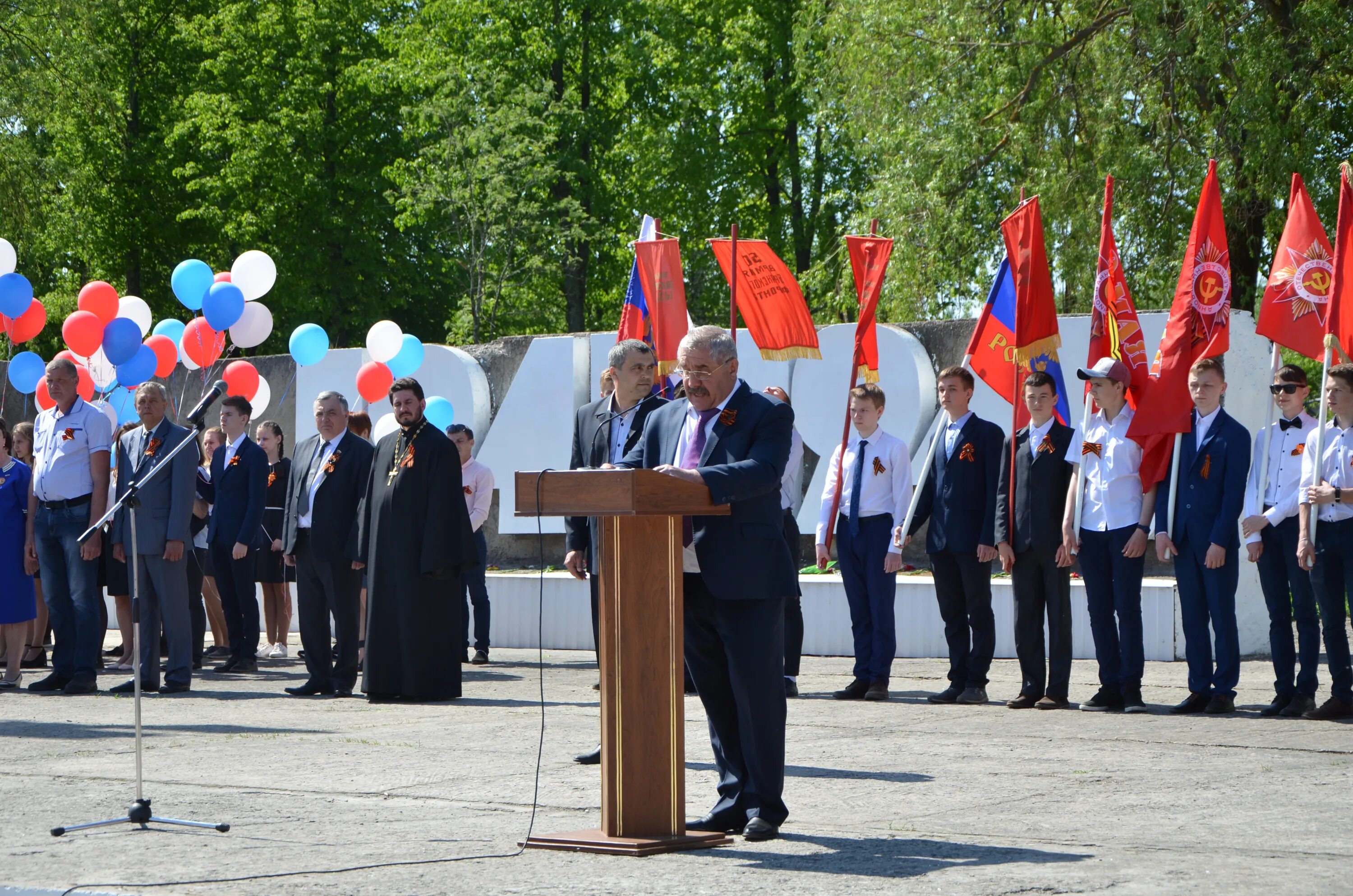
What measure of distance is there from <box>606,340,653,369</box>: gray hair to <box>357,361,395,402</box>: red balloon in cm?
743

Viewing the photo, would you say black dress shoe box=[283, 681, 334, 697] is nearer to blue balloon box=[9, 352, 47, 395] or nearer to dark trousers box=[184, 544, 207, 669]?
dark trousers box=[184, 544, 207, 669]

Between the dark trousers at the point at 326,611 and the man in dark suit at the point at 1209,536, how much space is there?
5.25 meters

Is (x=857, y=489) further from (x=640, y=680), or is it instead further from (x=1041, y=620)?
(x=640, y=680)

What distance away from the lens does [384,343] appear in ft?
49.3

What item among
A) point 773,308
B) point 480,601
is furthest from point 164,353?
point 773,308

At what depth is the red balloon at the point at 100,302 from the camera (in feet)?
47.7

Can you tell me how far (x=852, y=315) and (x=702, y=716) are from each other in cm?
1412

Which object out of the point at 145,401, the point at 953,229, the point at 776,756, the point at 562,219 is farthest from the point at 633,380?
the point at 562,219

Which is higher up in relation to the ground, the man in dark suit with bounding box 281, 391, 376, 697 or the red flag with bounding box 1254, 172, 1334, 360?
the red flag with bounding box 1254, 172, 1334, 360

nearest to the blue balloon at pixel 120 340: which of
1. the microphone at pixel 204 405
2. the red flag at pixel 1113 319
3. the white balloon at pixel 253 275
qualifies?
the white balloon at pixel 253 275

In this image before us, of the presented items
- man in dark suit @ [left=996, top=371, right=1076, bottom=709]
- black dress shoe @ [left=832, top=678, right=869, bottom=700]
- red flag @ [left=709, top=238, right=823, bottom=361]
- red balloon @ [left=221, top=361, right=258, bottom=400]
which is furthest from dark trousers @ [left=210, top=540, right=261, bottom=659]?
man in dark suit @ [left=996, top=371, right=1076, bottom=709]

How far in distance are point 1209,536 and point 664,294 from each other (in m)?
4.38

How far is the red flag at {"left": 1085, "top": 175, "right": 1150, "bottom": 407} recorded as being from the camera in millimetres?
10734

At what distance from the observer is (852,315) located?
74.3 feet
